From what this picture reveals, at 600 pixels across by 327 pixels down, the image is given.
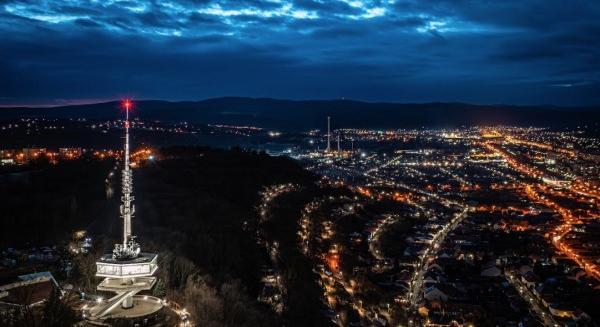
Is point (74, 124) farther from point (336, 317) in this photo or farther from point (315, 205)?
point (336, 317)

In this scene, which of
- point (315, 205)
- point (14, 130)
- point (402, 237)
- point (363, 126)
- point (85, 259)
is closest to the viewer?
point (85, 259)

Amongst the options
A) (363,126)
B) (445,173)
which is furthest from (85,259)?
(363,126)

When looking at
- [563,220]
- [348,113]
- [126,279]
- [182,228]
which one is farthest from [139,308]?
[348,113]

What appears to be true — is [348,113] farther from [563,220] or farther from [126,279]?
[126,279]

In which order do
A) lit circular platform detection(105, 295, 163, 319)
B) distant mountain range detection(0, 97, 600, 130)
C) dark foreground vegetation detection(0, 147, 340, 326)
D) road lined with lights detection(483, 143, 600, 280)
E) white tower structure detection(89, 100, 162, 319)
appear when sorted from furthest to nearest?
distant mountain range detection(0, 97, 600, 130) → road lined with lights detection(483, 143, 600, 280) → dark foreground vegetation detection(0, 147, 340, 326) → white tower structure detection(89, 100, 162, 319) → lit circular platform detection(105, 295, 163, 319)

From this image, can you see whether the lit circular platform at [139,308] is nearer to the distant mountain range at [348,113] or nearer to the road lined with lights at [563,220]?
the road lined with lights at [563,220]

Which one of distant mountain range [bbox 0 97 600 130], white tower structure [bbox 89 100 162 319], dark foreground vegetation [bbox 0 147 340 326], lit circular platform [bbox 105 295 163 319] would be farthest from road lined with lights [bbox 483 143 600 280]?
distant mountain range [bbox 0 97 600 130]

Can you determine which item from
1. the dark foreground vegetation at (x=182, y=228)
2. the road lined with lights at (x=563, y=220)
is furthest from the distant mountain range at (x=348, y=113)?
the dark foreground vegetation at (x=182, y=228)

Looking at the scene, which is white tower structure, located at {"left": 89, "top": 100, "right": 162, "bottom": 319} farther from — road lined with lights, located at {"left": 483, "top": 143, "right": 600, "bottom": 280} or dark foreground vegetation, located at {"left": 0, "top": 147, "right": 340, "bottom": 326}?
road lined with lights, located at {"left": 483, "top": 143, "right": 600, "bottom": 280}
